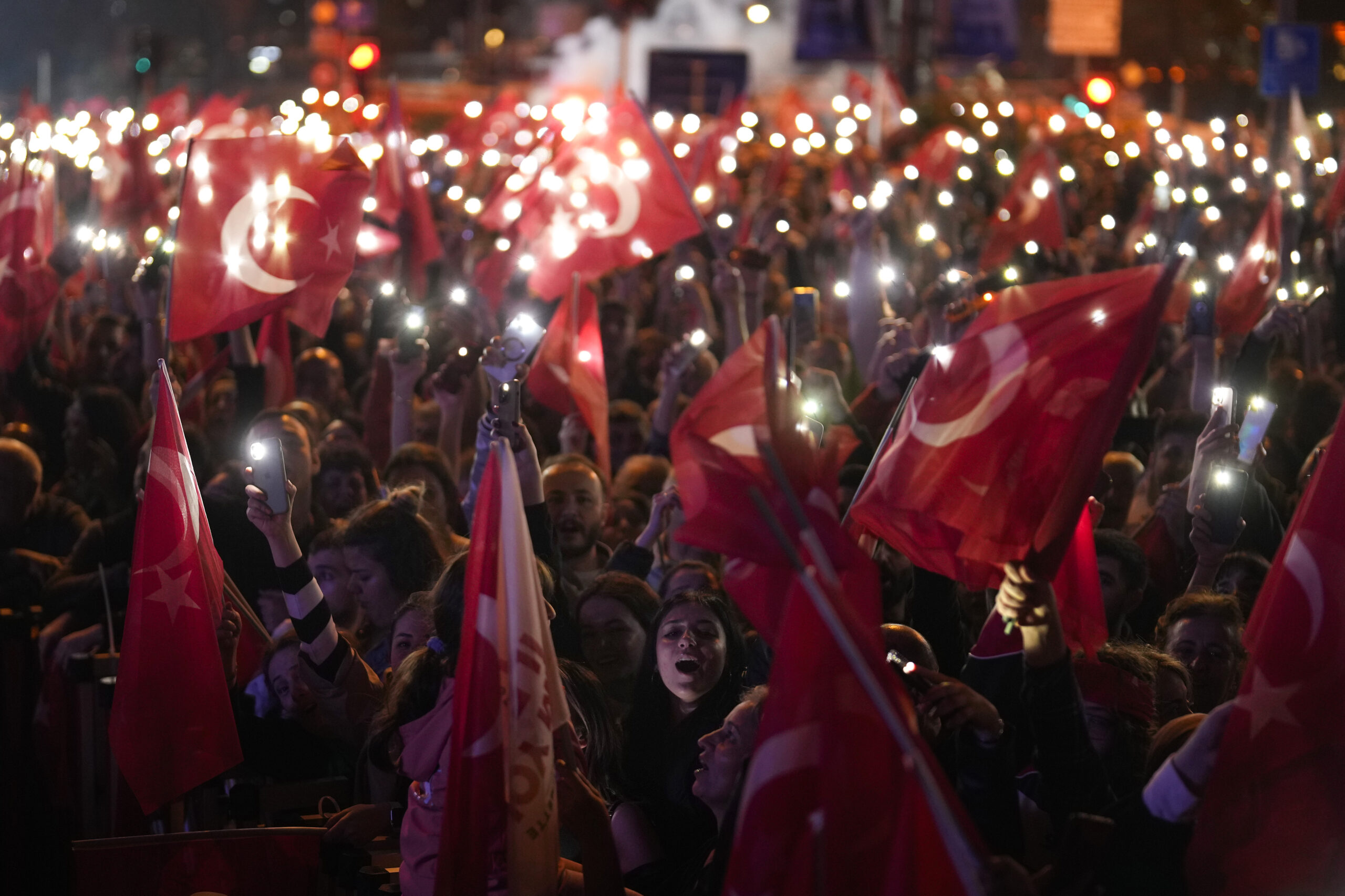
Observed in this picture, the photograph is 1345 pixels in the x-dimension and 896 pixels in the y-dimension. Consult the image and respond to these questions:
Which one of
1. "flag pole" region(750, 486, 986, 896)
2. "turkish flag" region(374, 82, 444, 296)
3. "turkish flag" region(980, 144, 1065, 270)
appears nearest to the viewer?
"flag pole" region(750, 486, 986, 896)

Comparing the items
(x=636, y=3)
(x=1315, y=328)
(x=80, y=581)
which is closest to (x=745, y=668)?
(x=80, y=581)

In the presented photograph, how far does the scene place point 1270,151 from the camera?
15.5m

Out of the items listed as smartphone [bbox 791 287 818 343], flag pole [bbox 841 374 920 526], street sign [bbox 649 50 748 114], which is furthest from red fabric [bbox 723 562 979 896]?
street sign [bbox 649 50 748 114]

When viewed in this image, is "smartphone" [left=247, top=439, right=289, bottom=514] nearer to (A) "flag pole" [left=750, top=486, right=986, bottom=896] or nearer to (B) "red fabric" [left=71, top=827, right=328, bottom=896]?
(B) "red fabric" [left=71, top=827, right=328, bottom=896]

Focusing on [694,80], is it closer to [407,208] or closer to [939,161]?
[939,161]

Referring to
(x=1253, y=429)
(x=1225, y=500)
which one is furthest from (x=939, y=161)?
(x=1225, y=500)

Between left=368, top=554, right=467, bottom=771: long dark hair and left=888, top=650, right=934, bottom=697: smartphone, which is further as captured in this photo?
left=368, top=554, right=467, bottom=771: long dark hair

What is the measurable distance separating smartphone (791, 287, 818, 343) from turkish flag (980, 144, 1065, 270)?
3.88m

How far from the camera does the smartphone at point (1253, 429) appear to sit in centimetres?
486

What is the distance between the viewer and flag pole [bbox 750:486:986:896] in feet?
8.65

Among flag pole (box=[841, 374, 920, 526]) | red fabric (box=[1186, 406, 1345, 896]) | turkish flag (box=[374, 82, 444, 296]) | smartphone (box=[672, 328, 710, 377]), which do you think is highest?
turkish flag (box=[374, 82, 444, 296])

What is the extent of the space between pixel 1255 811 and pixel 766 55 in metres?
47.2

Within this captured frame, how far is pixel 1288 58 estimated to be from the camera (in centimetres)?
1516

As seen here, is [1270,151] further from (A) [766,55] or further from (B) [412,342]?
(A) [766,55]
